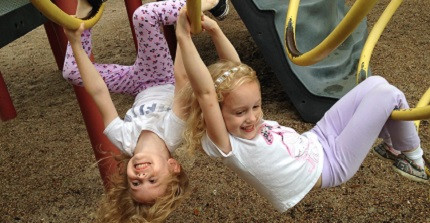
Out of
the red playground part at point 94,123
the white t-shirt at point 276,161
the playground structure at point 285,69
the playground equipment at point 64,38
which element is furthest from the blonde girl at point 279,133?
the playground structure at point 285,69

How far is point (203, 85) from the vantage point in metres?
1.72

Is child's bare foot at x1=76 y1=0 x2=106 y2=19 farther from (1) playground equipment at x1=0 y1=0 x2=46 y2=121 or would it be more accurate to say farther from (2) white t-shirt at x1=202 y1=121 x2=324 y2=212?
(2) white t-shirt at x1=202 y1=121 x2=324 y2=212

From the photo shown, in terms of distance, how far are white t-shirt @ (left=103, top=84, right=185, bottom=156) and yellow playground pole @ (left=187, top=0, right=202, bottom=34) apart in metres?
0.42

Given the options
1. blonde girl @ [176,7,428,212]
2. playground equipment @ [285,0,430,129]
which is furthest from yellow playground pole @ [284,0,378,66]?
blonde girl @ [176,7,428,212]

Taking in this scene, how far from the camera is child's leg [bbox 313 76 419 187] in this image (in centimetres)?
190

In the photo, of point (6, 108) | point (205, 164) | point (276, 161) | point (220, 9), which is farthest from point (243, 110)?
point (6, 108)

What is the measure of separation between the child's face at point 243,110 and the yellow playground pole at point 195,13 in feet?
0.86

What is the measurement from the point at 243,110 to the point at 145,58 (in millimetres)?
576

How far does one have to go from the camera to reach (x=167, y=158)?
6.69 feet

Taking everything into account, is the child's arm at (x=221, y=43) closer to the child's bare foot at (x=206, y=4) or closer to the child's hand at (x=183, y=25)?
the child's bare foot at (x=206, y=4)

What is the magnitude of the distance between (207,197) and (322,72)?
1190 mm

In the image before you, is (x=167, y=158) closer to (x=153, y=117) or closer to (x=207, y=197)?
(x=153, y=117)

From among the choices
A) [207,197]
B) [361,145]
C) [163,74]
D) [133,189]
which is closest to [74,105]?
[207,197]

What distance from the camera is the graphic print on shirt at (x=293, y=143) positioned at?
1986 mm
